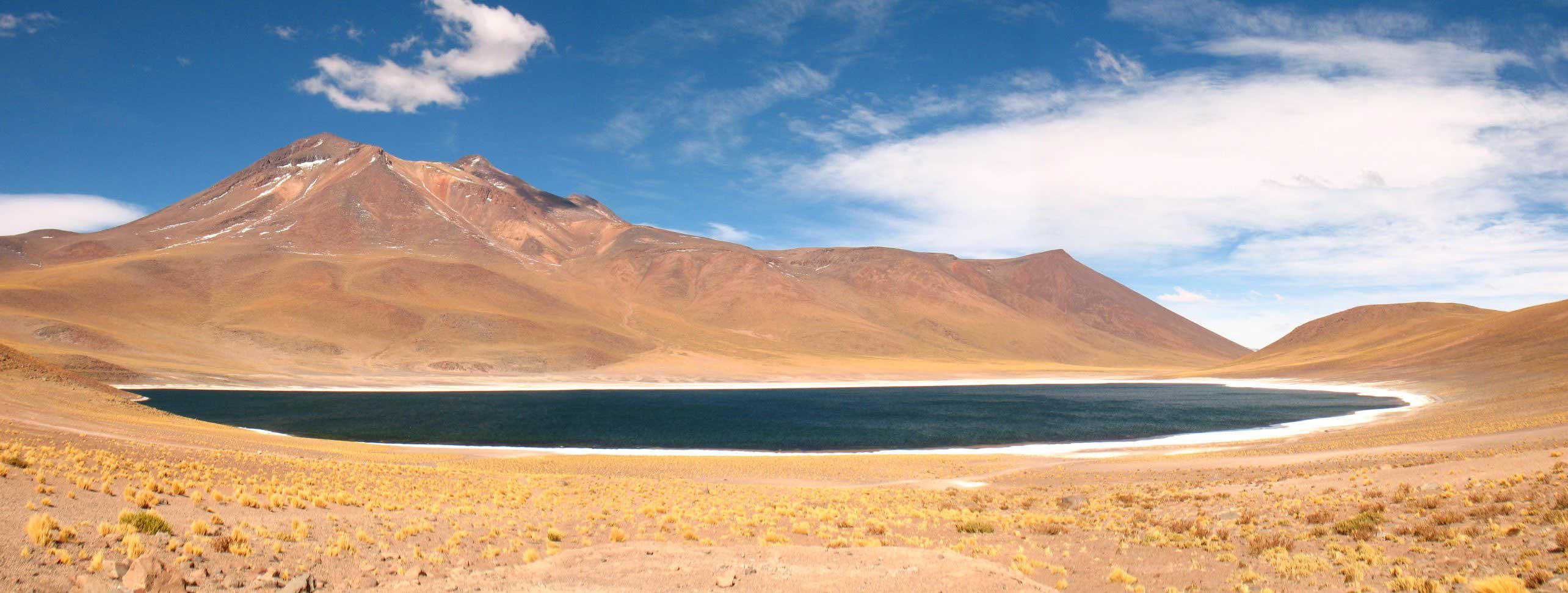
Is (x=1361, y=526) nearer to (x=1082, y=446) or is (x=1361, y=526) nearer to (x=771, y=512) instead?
(x=771, y=512)

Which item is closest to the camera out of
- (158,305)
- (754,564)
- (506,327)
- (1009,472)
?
(754,564)

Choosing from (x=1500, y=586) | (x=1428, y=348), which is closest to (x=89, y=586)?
(x=1500, y=586)

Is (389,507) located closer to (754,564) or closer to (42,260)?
(754,564)

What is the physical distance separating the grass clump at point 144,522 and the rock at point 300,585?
215 centimetres

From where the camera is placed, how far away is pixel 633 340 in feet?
551

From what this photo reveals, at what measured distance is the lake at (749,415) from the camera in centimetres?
5394

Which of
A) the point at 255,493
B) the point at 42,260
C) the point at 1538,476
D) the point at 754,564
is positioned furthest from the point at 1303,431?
the point at 42,260

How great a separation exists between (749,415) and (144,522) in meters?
63.2

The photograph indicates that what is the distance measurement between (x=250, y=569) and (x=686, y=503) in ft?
38.4

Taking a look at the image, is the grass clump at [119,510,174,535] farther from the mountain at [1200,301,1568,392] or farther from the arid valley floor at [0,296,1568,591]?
the mountain at [1200,301,1568,392]

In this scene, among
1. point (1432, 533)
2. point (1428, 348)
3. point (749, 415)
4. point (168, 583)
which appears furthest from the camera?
point (1428, 348)

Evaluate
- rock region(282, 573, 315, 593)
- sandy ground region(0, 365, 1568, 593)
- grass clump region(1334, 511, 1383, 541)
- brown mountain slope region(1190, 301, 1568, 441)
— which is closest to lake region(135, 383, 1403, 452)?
brown mountain slope region(1190, 301, 1568, 441)

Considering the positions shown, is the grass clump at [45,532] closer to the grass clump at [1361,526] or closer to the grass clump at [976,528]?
the grass clump at [976,528]

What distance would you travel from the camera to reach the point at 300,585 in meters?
10.9
